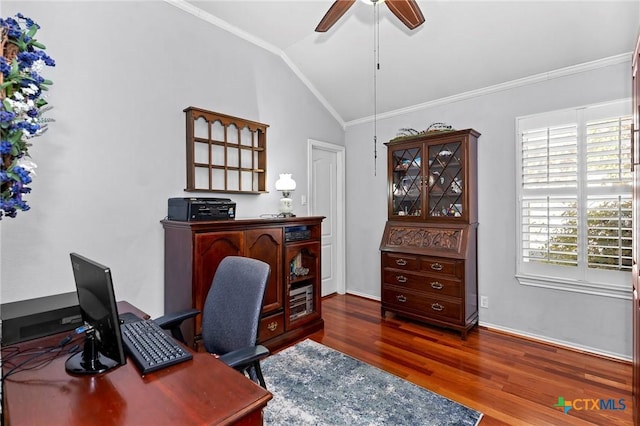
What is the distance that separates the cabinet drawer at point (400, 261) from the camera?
3529 mm

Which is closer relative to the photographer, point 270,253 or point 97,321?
point 97,321

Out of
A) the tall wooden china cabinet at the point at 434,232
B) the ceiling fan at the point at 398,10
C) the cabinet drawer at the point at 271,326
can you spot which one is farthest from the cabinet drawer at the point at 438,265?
the ceiling fan at the point at 398,10

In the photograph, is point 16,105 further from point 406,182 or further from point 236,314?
point 406,182

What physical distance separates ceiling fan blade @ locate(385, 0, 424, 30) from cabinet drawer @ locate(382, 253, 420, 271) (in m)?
2.30

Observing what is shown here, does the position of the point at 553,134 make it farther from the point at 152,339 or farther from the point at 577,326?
the point at 152,339

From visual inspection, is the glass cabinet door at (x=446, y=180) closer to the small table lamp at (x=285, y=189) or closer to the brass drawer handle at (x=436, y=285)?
the brass drawer handle at (x=436, y=285)

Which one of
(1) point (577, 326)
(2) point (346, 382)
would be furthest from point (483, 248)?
(2) point (346, 382)

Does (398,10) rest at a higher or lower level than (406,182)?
higher

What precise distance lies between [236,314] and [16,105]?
1.17 m

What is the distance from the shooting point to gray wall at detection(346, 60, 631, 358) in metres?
2.79

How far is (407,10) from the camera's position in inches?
80.2

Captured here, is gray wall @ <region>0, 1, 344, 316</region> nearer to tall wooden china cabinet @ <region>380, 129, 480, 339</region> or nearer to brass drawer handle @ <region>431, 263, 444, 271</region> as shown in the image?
tall wooden china cabinet @ <region>380, 129, 480, 339</region>

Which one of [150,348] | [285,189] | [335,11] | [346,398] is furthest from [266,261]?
[335,11]

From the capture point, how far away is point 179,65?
9.48 ft
